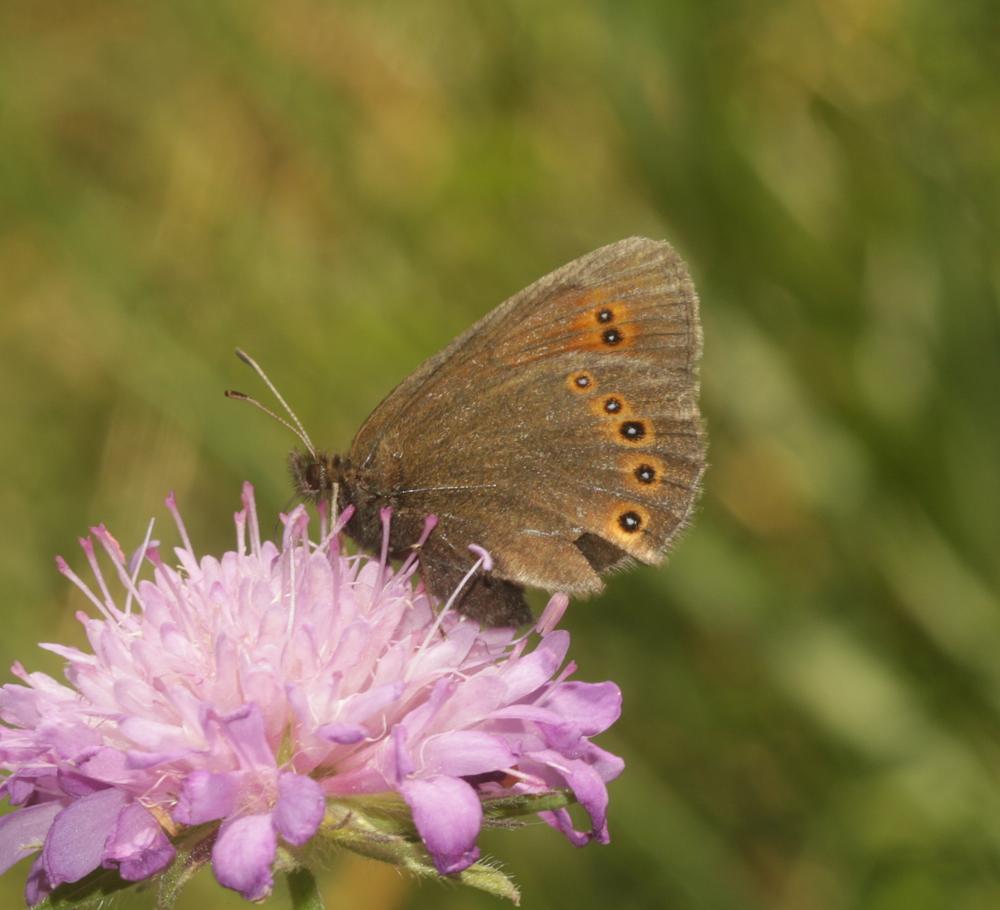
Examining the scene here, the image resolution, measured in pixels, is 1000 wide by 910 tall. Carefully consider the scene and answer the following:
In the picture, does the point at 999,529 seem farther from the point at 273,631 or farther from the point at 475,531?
the point at 273,631

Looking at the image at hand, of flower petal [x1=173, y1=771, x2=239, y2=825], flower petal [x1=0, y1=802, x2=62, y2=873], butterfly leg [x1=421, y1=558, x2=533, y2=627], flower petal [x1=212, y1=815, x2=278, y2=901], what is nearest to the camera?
flower petal [x1=212, y1=815, x2=278, y2=901]

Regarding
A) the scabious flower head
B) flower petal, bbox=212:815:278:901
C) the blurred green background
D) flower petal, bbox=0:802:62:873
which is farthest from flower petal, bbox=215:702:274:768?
the blurred green background

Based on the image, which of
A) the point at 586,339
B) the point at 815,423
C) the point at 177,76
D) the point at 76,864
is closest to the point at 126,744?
the point at 76,864

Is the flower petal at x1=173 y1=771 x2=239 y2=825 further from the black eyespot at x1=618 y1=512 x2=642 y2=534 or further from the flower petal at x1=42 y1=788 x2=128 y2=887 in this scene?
the black eyespot at x1=618 y1=512 x2=642 y2=534

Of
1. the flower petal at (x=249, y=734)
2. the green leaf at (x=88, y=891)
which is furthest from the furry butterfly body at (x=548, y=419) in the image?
the green leaf at (x=88, y=891)

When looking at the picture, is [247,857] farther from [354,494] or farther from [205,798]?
[354,494]

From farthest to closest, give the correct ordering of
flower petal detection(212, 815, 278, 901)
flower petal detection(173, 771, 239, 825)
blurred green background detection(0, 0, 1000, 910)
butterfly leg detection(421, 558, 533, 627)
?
blurred green background detection(0, 0, 1000, 910), butterfly leg detection(421, 558, 533, 627), flower petal detection(173, 771, 239, 825), flower petal detection(212, 815, 278, 901)
